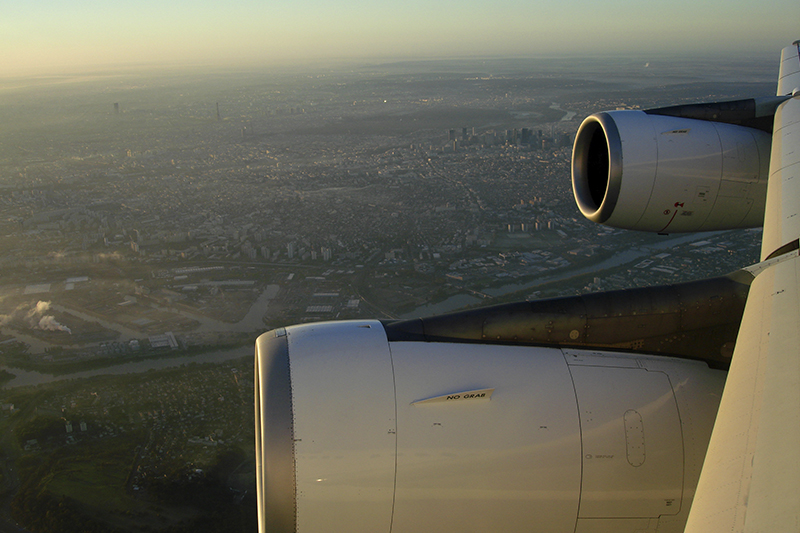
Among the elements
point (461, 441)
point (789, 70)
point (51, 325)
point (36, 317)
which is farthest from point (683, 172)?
point (36, 317)

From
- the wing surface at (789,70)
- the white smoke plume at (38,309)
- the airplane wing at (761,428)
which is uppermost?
the wing surface at (789,70)

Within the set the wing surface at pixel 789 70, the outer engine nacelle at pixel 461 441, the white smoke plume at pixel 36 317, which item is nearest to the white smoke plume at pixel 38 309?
the white smoke plume at pixel 36 317

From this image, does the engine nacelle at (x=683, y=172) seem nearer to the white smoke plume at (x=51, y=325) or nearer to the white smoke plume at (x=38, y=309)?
the white smoke plume at (x=51, y=325)

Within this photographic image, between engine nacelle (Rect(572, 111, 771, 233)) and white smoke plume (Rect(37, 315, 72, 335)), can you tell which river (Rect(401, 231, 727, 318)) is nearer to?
white smoke plume (Rect(37, 315, 72, 335))

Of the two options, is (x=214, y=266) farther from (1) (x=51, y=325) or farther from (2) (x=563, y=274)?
(2) (x=563, y=274)

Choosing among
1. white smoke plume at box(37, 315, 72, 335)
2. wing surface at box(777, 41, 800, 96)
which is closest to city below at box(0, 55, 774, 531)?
white smoke plume at box(37, 315, 72, 335)
